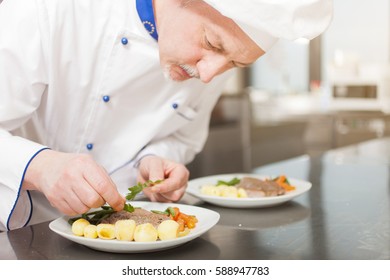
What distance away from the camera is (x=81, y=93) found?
4.52ft

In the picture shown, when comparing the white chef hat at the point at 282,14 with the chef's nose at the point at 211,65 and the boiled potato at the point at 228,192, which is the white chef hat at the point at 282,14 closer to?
the chef's nose at the point at 211,65

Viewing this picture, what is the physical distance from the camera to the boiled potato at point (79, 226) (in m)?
0.97

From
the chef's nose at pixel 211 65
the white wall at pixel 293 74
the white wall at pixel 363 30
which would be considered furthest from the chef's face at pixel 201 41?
the white wall at pixel 293 74

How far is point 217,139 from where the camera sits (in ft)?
13.7

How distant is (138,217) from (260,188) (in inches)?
16.1

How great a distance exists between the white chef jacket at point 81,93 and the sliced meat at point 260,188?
0.30m

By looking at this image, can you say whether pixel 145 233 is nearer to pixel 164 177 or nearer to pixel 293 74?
pixel 164 177

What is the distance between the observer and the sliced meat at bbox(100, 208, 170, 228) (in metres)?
1.03

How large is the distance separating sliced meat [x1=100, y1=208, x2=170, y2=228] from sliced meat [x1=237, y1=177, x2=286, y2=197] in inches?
13.2

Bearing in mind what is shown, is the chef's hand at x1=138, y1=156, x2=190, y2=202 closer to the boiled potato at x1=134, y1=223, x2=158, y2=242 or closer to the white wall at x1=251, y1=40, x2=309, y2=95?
the boiled potato at x1=134, y1=223, x2=158, y2=242

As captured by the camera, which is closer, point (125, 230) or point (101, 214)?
point (125, 230)

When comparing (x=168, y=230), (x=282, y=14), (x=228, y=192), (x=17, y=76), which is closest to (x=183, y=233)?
(x=168, y=230)
